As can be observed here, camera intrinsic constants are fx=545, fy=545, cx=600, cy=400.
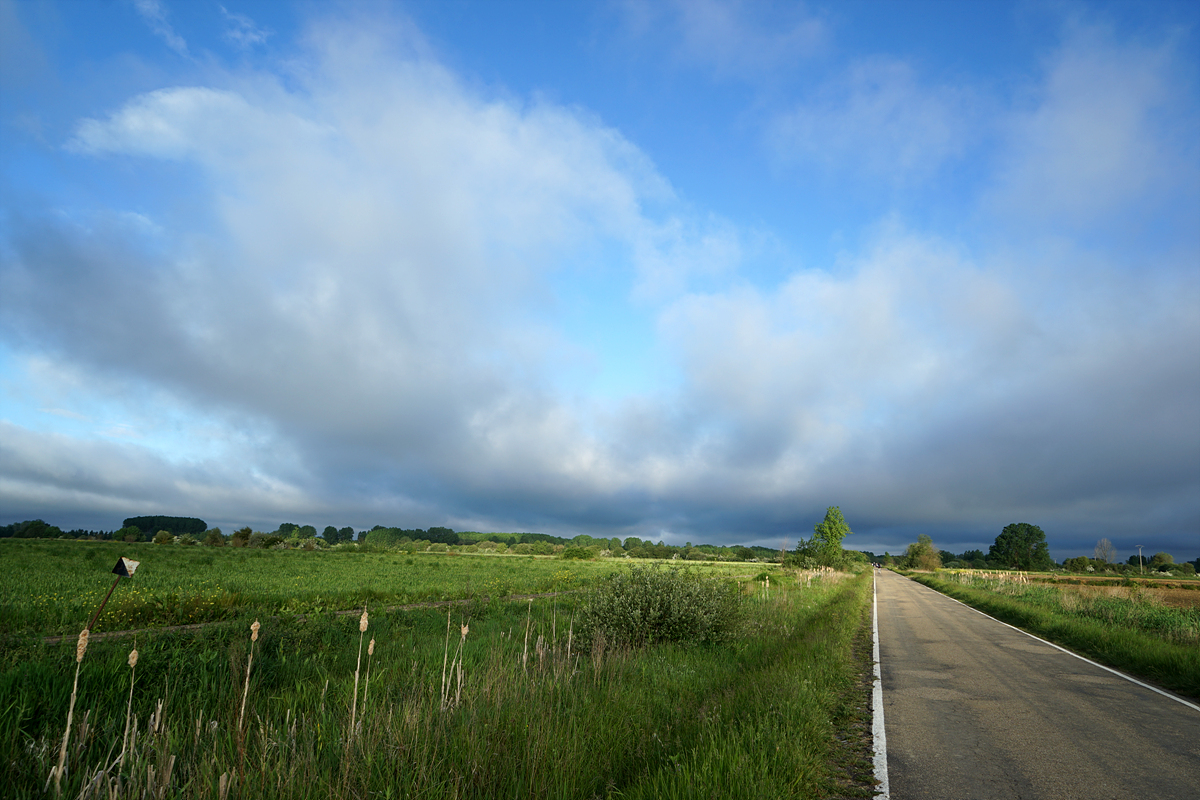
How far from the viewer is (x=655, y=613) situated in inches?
563

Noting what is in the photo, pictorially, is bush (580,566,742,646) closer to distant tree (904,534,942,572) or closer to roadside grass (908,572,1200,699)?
roadside grass (908,572,1200,699)

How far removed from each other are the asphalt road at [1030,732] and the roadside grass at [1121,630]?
99cm

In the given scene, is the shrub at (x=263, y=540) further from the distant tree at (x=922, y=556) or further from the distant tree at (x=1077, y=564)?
the distant tree at (x=1077, y=564)

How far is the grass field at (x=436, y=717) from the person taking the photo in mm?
5027

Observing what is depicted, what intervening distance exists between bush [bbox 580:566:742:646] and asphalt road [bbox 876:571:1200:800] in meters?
4.19

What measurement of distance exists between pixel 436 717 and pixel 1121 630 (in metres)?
21.2

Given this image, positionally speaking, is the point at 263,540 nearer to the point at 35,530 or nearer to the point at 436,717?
the point at 35,530

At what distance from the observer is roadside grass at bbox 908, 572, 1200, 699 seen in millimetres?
12078

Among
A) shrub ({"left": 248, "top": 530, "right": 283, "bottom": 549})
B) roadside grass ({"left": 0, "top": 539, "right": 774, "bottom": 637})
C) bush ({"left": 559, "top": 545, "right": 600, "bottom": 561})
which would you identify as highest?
roadside grass ({"left": 0, "top": 539, "right": 774, "bottom": 637})

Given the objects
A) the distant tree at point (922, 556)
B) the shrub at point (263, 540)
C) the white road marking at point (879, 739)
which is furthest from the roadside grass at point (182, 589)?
the distant tree at point (922, 556)

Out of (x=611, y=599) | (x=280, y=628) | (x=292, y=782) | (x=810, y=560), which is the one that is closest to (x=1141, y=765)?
(x=292, y=782)

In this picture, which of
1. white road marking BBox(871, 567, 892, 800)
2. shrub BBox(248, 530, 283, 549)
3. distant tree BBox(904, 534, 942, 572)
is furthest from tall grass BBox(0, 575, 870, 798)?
distant tree BBox(904, 534, 942, 572)

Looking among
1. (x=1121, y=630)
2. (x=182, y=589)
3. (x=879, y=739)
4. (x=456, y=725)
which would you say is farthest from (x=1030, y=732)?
(x=182, y=589)

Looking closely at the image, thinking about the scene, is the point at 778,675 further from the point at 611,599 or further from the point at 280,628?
the point at 280,628
